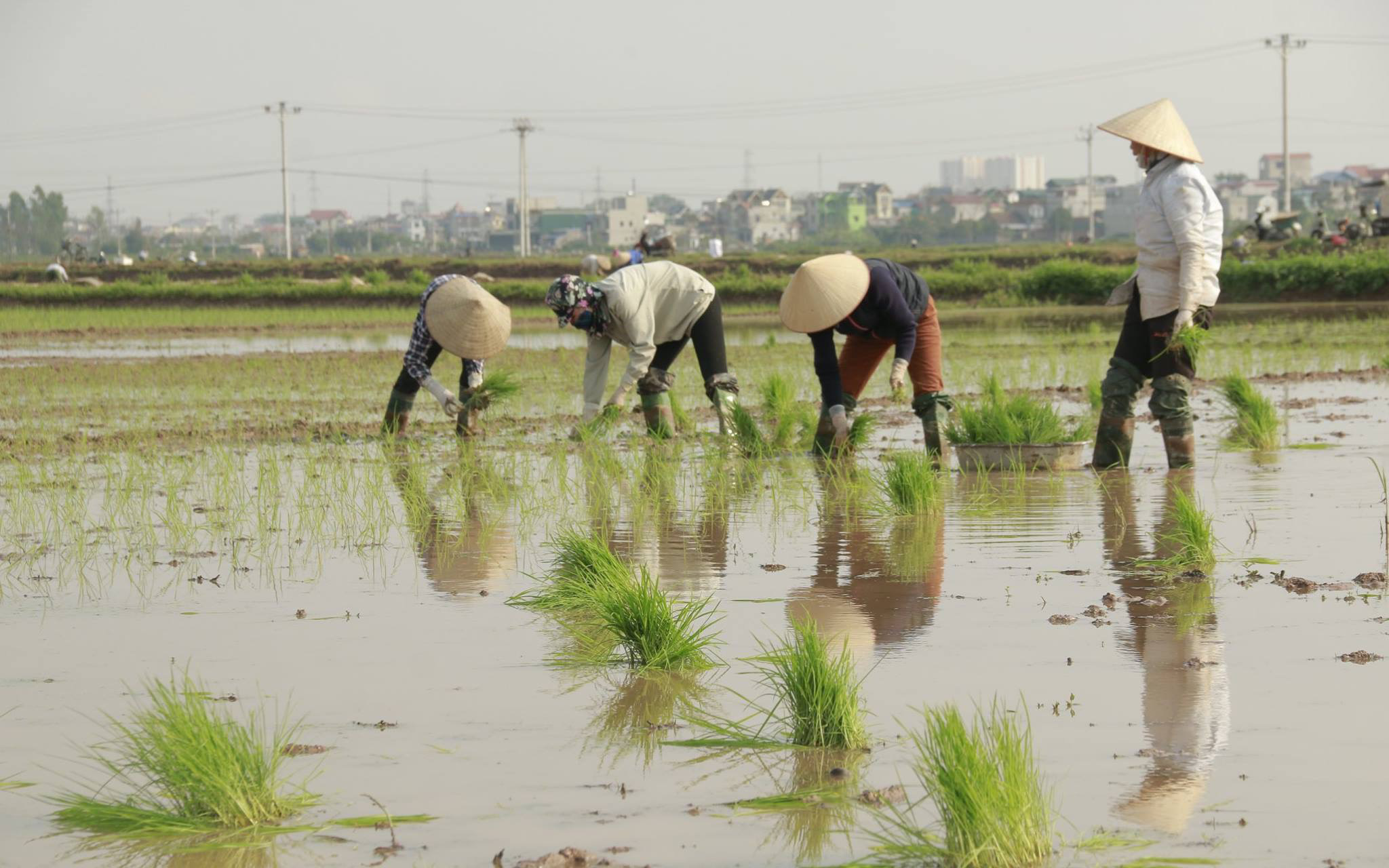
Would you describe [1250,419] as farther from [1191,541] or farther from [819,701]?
[819,701]

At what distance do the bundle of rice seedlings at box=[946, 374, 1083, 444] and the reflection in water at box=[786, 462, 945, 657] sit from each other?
3.94 ft

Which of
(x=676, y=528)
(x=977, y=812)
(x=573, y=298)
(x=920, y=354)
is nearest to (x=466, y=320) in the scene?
(x=573, y=298)

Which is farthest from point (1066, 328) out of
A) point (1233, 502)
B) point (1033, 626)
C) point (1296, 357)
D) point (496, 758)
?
point (496, 758)

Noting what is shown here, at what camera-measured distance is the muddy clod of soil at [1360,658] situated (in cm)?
371

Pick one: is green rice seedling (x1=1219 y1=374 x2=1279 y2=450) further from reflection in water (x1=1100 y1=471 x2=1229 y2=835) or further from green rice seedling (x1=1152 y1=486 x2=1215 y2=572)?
green rice seedling (x1=1152 y1=486 x2=1215 y2=572)

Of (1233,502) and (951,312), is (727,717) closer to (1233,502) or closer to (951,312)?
(1233,502)

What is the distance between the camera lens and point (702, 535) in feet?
19.4

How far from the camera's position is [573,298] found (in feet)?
25.5

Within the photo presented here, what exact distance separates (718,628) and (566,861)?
1773 millimetres

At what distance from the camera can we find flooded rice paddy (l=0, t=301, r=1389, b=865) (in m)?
2.85

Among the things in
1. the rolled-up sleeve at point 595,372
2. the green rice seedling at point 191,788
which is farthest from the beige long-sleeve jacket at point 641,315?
the green rice seedling at point 191,788

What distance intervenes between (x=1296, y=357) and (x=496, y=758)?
41.6ft

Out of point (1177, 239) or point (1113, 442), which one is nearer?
point (1177, 239)

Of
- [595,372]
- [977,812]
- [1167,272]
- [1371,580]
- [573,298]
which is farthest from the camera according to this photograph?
[595,372]
